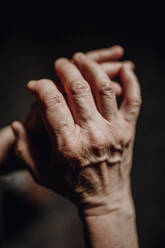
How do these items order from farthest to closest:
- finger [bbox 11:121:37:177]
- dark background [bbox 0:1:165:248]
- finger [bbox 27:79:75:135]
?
dark background [bbox 0:1:165:248] < finger [bbox 11:121:37:177] < finger [bbox 27:79:75:135]

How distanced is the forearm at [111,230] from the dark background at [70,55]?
715 millimetres

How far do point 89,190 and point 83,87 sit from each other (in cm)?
35

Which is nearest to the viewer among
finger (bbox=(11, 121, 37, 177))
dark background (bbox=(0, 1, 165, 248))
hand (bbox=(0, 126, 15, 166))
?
finger (bbox=(11, 121, 37, 177))

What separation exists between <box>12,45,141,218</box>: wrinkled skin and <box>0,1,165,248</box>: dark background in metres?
0.54

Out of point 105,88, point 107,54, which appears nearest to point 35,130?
point 105,88

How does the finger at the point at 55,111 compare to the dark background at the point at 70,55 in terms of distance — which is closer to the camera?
the finger at the point at 55,111

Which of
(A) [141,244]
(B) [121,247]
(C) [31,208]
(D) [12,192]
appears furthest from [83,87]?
(A) [141,244]

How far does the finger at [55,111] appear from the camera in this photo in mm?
585

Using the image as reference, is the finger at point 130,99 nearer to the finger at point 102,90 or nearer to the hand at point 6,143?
the finger at point 102,90

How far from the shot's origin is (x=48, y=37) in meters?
1.19

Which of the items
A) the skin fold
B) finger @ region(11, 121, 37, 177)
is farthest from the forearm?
finger @ region(11, 121, 37, 177)

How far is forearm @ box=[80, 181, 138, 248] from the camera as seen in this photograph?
2.21ft

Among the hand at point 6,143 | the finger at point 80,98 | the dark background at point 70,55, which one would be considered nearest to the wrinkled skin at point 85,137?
the finger at point 80,98

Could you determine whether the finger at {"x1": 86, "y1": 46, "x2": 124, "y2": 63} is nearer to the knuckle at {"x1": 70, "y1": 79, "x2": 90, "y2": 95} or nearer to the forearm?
the knuckle at {"x1": 70, "y1": 79, "x2": 90, "y2": 95}
